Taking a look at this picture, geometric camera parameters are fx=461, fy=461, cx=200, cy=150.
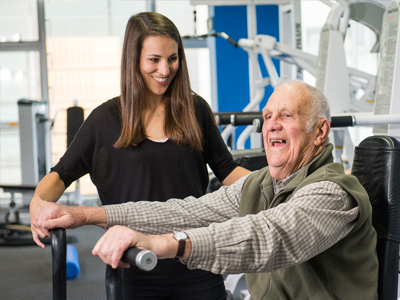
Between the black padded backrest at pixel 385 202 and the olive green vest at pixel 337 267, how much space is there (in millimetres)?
57

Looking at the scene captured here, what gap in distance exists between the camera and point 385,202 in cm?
134

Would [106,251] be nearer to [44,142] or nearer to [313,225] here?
[313,225]

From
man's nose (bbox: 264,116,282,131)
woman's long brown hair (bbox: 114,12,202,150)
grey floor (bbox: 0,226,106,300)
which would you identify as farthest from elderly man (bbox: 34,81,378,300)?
grey floor (bbox: 0,226,106,300)

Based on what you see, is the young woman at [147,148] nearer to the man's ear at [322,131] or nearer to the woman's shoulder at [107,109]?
the woman's shoulder at [107,109]

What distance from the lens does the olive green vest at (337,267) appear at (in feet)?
3.91

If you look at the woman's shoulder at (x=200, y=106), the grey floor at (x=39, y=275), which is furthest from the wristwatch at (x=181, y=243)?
the grey floor at (x=39, y=275)

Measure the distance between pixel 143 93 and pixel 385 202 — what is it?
2.78 ft

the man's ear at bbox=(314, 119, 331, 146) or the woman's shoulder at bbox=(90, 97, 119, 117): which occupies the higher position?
the woman's shoulder at bbox=(90, 97, 119, 117)

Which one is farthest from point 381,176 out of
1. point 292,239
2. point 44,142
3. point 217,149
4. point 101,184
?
point 44,142

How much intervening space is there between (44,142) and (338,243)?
503 centimetres

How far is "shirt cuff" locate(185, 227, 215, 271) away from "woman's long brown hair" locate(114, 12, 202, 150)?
60cm

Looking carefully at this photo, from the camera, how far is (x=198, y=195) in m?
1.58

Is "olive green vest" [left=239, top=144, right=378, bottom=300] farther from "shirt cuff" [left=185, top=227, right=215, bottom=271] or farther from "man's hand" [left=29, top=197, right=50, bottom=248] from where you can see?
"man's hand" [left=29, top=197, right=50, bottom=248]

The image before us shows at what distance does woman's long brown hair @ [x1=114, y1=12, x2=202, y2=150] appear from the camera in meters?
1.52
